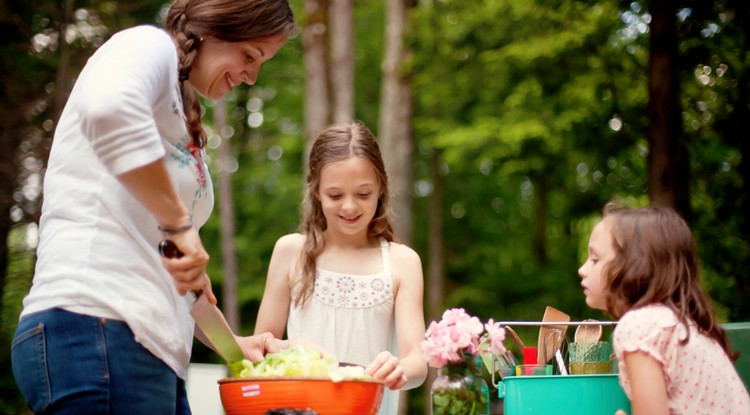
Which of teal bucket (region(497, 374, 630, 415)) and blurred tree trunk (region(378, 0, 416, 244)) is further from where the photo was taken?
blurred tree trunk (region(378, 0, 416, 244))

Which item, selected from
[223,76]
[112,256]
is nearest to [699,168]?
[223,76]

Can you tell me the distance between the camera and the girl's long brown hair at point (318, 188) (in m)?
2.99

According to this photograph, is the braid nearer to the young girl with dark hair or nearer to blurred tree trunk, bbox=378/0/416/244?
the young girl with dark hair

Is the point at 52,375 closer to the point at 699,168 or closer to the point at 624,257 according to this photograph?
the point at 624,257


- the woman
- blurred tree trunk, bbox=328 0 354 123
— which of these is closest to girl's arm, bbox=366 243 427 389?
the woman

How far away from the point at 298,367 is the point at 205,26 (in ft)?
2.45

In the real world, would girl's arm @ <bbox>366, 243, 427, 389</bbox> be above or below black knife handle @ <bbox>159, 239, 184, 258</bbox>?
below

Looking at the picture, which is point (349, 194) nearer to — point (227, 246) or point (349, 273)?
point (349, 273)

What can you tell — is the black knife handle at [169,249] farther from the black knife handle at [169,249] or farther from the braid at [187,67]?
the braid at [187,67]

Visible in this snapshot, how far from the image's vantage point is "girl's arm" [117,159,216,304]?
160 centimetres

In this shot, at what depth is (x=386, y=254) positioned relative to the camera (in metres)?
3.03

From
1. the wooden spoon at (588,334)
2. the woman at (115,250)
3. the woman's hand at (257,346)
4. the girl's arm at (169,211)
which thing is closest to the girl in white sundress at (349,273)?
the woman's hand at (257,346)

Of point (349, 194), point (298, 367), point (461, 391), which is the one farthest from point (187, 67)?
point (349, 194)

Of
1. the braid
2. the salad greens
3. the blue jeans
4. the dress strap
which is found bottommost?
the salad greens
